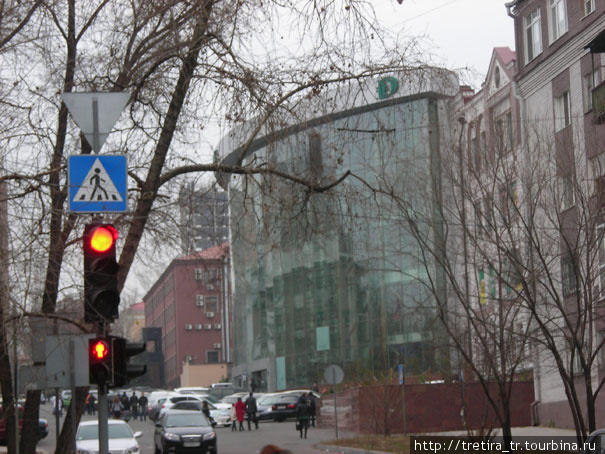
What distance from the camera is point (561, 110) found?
34.4 m

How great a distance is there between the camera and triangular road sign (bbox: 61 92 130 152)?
11984mm

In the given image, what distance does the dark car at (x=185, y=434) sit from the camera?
29.7 meters

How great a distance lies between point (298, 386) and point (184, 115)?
56485 mm

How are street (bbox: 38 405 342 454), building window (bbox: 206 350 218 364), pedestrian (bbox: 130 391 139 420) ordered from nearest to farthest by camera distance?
street (bbox: 38 405 342 454) → pedestrian (bbox: 130 391 139 420) → building window (bbox: 206 350 218 364)

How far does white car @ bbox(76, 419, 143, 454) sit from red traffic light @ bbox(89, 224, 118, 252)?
51.7ft

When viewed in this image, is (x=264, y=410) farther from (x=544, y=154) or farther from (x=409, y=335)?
(x=544, y=154)

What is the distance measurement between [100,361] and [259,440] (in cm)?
2723

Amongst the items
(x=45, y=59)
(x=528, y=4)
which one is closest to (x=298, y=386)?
(x=528, y=4)

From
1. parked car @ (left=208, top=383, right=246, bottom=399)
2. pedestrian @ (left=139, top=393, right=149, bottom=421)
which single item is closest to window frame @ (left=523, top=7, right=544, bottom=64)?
pedestrian @ (left=139, top=393, right=149, bottom=421)

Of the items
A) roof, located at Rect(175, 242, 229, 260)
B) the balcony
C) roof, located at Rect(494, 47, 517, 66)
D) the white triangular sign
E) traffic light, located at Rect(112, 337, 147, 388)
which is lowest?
traffic light, located at Rect(112, 337, 147, 388)

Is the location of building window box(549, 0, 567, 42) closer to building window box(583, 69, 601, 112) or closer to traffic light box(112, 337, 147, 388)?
building window box(583, 69, 601, 112)

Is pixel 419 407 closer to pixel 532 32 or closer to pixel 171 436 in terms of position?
pixel 171 436

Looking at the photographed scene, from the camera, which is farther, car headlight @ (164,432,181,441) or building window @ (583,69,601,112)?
building window @ (583,69,601,112)

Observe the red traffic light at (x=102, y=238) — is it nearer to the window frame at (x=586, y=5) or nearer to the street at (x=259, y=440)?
the street at (x=259, y=440)
